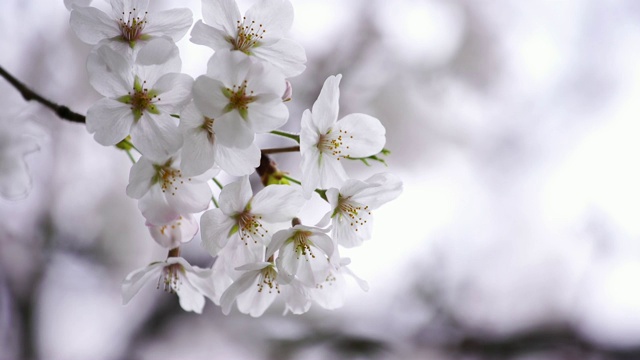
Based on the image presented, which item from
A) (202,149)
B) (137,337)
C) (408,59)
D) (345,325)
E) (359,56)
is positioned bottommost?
(137,337)

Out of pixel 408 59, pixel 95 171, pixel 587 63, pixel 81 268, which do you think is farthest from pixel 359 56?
pixel 81 268

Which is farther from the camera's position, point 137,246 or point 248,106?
point 137,246

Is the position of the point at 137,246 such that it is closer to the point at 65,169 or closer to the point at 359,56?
the point at 65,169

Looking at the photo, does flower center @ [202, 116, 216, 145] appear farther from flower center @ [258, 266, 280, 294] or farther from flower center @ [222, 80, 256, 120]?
flower center @ [258, 266, 280, 294]

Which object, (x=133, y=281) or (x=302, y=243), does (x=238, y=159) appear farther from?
(x=133, y=281)

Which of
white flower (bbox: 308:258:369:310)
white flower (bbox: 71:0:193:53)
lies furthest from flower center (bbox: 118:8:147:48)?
white flower (bbox: 308:258:369:310)

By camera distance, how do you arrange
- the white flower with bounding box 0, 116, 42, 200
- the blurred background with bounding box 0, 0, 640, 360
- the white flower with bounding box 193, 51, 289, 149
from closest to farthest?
the white flower with bounding box 193, 51, 289, 149
the white flower with bounding box 0, 116, 42, 200
the blurred background with bounding box 0, 0, 640, 360
